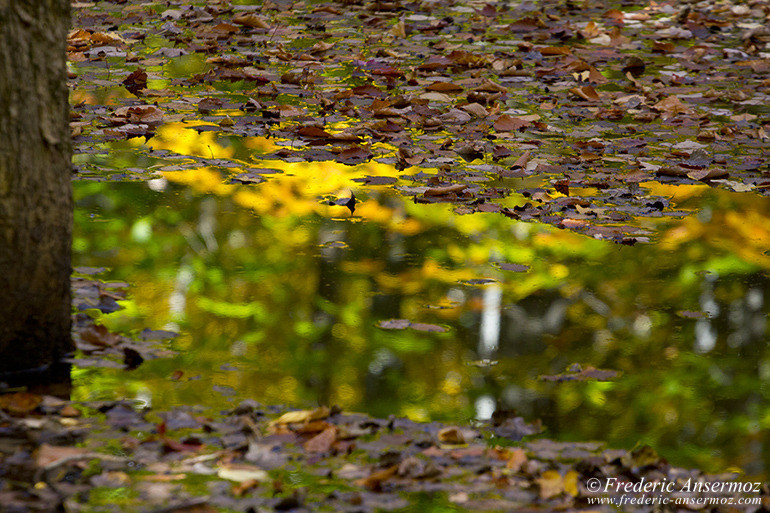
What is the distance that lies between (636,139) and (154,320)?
12.0 feet

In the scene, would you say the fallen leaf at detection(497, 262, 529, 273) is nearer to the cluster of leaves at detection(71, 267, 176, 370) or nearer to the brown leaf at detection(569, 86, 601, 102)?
the cluster of leaves at detection(71, 267, 176, 370)

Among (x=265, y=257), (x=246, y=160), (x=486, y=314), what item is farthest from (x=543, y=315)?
(x=246, y=160)

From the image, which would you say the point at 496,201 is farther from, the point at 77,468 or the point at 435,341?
the point at 77,468

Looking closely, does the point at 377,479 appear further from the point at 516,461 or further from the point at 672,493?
Result: the point at 672,493

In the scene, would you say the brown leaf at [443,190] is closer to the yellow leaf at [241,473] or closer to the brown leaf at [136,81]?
the yellow leaf at [241,473]

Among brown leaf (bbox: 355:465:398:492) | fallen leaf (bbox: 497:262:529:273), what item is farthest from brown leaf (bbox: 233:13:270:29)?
brown leaf (bbox: 355:465:398:492)

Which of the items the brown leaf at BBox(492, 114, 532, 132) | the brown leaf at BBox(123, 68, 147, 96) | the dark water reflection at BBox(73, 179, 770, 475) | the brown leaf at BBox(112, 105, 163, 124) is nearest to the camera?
the dark water reflection at BBox(73, 179, 770, 475)

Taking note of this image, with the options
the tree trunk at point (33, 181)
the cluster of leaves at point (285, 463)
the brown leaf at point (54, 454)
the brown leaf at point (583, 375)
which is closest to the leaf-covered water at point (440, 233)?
the brown leaf at point (583, 375)

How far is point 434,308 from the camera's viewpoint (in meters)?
3.85

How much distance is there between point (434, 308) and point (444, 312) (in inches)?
2.1

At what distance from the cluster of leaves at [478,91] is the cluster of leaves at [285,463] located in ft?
6.35

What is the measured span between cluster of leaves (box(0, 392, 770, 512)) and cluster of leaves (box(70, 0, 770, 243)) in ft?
6.35

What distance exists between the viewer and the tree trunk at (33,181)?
9.42 ft

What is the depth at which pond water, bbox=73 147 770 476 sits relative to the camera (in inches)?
125
